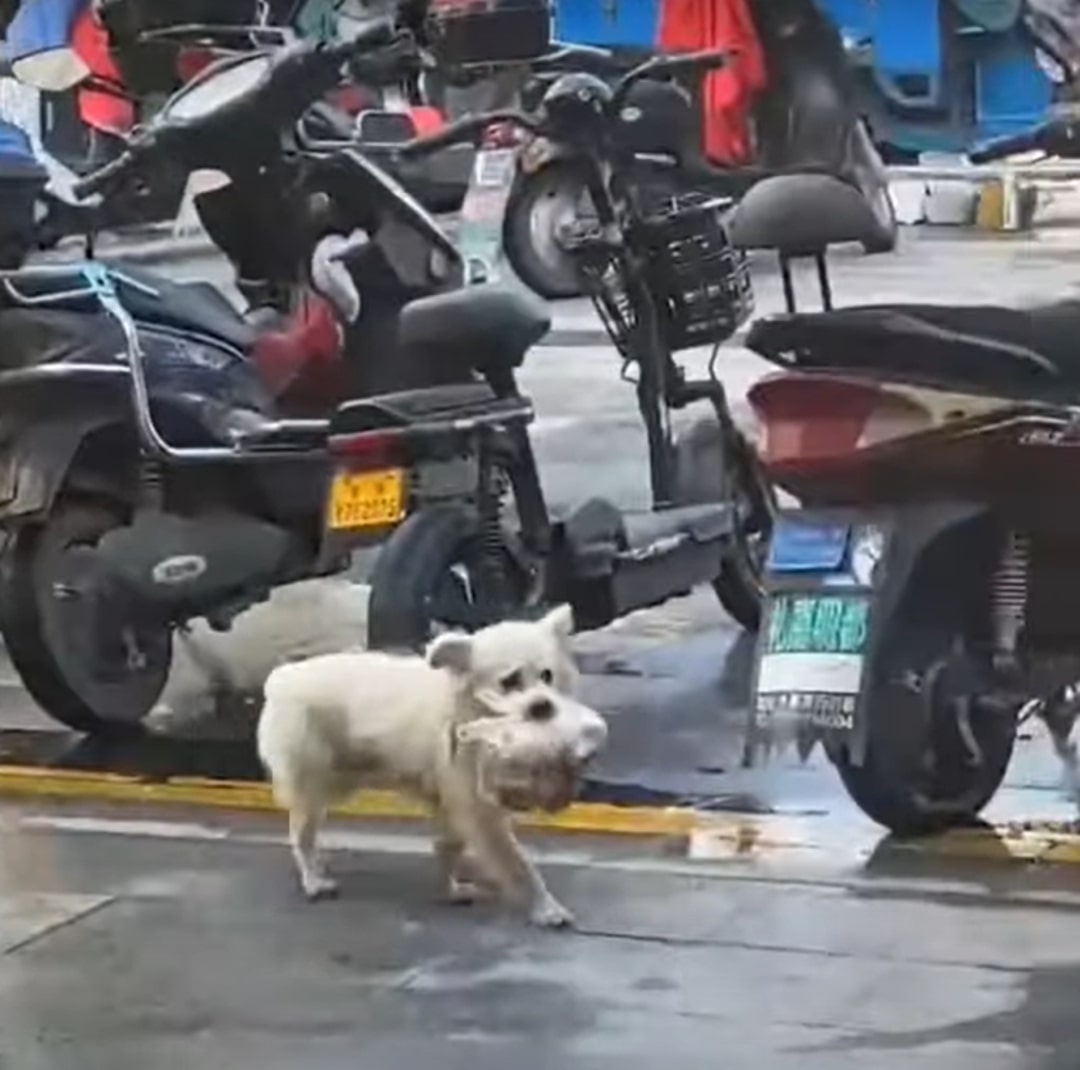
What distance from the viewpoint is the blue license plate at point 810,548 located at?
22.7 ft

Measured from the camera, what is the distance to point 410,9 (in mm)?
8555

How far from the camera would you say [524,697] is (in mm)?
6465

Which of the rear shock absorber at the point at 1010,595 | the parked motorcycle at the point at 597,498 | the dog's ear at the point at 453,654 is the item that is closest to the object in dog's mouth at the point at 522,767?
the dog's ear at the point at 453,654

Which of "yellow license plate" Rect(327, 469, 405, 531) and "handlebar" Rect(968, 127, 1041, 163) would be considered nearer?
"handlebar" Rect(968, 127, 1041, 163)

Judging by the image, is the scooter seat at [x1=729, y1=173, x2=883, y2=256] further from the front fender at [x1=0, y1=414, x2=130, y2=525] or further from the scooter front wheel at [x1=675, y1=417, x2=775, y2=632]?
the front fender at [x1=0, y1=414, x2=130, y2=525]

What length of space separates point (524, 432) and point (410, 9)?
1.14 meters

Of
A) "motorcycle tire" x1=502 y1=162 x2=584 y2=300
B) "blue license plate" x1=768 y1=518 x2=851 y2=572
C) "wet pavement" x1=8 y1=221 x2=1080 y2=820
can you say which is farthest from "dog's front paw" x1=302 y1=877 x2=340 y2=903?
"motorcycle tire" x1=502 y1=162 x2=584 y2=300

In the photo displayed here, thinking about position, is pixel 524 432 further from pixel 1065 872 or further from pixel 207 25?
pixel 1065 872

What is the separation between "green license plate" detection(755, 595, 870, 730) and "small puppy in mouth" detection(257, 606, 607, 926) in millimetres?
386

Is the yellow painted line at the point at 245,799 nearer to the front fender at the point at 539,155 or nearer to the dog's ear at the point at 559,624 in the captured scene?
the dog's ear at the point at 559,624

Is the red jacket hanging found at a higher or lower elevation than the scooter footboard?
higher

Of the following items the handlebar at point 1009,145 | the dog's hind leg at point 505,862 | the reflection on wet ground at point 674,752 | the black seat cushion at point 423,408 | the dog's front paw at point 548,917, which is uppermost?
the handlebar at point 1009,145

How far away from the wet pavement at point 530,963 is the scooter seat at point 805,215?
4.84ft

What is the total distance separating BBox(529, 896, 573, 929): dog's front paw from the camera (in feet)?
22.2
